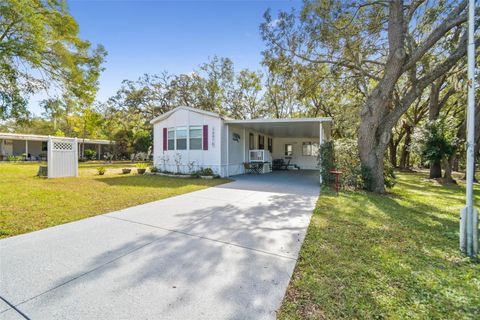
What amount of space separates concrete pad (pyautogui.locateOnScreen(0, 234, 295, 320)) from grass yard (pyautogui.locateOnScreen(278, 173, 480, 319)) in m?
0.29

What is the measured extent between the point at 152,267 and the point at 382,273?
2611 mm

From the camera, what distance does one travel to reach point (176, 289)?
6.94ft

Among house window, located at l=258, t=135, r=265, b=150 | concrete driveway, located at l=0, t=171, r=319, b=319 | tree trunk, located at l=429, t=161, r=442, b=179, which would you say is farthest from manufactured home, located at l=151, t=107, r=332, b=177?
concrete driveway, located at l=0, t=171, r=319, b=319

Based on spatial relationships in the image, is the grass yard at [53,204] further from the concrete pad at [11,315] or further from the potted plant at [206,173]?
A: the potted plant at [206,173]

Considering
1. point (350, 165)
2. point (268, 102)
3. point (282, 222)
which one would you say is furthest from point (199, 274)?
point (268, 102)

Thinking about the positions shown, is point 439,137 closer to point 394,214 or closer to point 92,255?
point 394,214

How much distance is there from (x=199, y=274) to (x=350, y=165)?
7493mm

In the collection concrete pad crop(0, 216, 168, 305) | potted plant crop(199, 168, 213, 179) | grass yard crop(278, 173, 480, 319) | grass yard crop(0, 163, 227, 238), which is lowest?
grass yard crop(278, 173, 480, 319)

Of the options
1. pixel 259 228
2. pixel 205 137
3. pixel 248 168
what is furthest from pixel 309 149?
pixel 259 228

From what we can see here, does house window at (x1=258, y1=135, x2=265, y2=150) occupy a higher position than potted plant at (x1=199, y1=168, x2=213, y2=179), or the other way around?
house window at (x1=258, y1=135, x2=265, y2=150)

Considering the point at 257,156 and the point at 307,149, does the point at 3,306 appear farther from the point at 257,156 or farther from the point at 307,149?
the point at 307,149

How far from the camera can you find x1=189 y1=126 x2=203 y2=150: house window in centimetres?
1148

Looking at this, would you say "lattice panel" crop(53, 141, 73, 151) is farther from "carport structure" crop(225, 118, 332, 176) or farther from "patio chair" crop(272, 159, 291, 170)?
"patio chair" crop(272, 159, 291, 170)

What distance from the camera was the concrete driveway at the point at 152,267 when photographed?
73.4 inches
